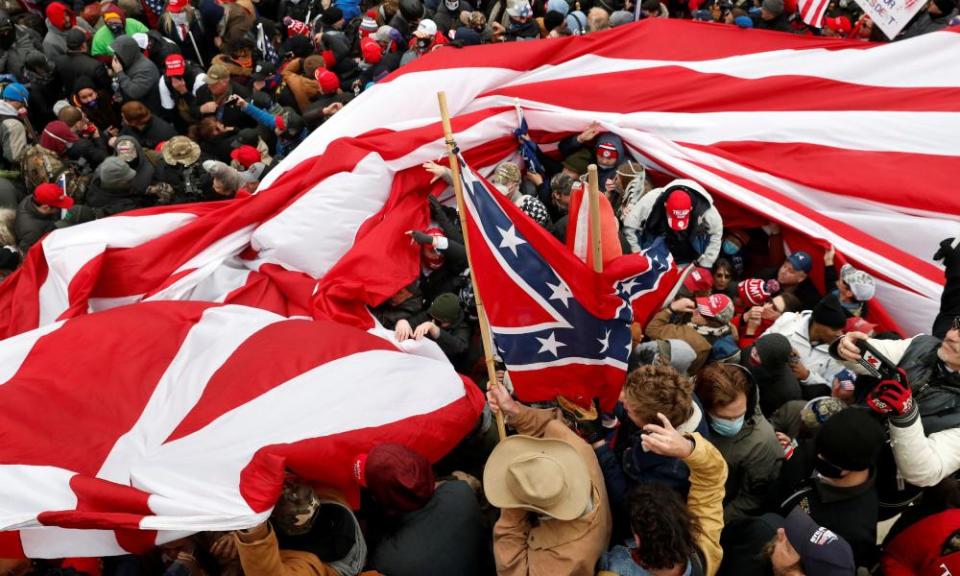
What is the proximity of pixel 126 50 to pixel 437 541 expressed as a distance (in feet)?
21.3

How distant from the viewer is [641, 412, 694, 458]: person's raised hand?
121 inches

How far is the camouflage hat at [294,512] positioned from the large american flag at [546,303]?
118 cm

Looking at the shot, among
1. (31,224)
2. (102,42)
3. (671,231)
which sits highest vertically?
(102,42)

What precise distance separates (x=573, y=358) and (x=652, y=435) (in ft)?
2.74

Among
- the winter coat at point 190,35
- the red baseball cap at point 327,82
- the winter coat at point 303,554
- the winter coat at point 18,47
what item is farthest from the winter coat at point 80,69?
the winter coat at point 303,554

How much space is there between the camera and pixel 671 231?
5.41 meters

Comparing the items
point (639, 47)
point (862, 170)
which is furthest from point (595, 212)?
point (639, 47)

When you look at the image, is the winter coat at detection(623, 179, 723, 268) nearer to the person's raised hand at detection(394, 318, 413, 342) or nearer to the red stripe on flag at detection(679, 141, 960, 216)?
the red stripe on flag at detection(679, 141, 960, 216)

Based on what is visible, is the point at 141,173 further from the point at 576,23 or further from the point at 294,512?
the point at 576,23

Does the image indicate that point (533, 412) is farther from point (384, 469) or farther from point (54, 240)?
point (54, 240)

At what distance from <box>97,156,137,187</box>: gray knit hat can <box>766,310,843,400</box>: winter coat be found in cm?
486

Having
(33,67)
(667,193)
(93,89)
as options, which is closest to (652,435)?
(667,193)

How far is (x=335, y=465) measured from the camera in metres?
3.72

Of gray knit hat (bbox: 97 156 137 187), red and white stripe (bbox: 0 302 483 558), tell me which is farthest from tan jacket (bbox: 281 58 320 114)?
red and white stripe (bbox: 0 302 483 558)
